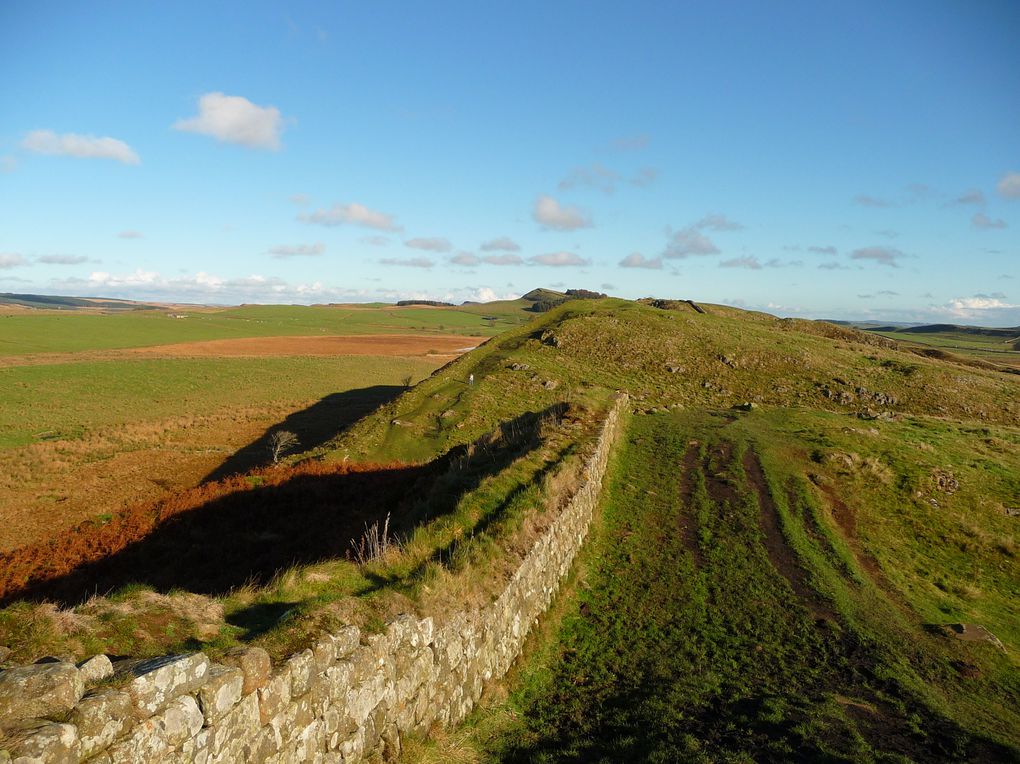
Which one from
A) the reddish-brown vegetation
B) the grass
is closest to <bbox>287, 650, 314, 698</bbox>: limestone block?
the grass

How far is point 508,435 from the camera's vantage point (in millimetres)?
23266

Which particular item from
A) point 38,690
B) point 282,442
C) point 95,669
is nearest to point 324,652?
point 95,669

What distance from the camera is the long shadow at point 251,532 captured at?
13.1 metres

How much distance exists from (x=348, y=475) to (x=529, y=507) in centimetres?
1141

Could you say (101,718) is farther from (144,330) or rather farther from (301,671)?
(144,330)

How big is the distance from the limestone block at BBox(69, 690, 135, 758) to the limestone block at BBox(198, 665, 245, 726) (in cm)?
59

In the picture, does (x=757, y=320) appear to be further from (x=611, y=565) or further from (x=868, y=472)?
(x=611, y=565)

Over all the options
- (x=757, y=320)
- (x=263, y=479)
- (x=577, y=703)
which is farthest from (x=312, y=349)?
(x=577, y=703)

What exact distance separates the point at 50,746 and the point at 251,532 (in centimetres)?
1356

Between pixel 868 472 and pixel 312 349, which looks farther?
pixel 312 349

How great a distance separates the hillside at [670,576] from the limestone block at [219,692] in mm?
771

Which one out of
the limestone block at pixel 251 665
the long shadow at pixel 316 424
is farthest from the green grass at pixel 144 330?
the limestone block at pixel 251 665

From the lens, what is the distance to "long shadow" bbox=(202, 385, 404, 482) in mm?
37375

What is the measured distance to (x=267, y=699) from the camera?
18.1ft
